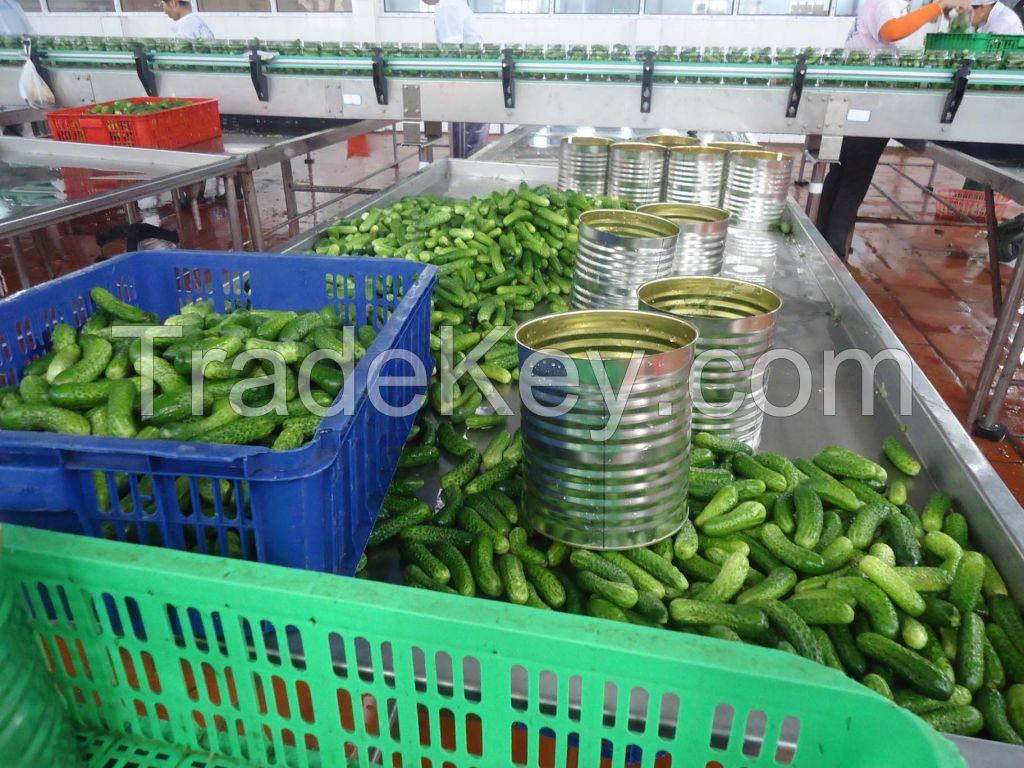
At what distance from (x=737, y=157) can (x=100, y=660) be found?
3.39 meters

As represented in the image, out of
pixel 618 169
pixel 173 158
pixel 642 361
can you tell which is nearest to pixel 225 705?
pixel 642 361

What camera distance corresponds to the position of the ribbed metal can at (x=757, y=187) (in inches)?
138

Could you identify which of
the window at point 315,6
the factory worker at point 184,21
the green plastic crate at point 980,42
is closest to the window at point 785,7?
the window at point 315,6

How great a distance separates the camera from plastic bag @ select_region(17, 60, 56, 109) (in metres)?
4.91

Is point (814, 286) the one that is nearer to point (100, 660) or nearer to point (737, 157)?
point (737, 157)

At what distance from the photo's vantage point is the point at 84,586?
3.27 feet

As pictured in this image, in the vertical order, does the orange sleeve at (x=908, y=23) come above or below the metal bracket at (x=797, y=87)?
above

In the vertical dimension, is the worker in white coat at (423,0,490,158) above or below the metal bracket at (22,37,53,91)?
above

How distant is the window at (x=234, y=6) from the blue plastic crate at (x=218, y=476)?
13.4 meters

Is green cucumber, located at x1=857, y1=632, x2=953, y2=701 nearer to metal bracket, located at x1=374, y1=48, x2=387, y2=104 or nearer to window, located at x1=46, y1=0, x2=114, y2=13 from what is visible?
metal bracket, located at x1=374, y1=48, x2=387, y2=104

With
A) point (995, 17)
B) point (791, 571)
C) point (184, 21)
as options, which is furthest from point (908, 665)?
point (184, 21)

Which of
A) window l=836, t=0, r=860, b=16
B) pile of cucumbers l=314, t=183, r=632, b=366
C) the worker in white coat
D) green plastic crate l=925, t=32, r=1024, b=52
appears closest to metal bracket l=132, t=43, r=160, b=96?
pile of cucumbers l=314, t=183, r=632, b=366

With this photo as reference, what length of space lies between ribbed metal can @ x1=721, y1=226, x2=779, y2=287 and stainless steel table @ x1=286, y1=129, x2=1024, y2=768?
4cm

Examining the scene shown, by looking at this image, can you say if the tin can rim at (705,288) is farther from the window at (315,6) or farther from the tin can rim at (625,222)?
the window at (315,6)
